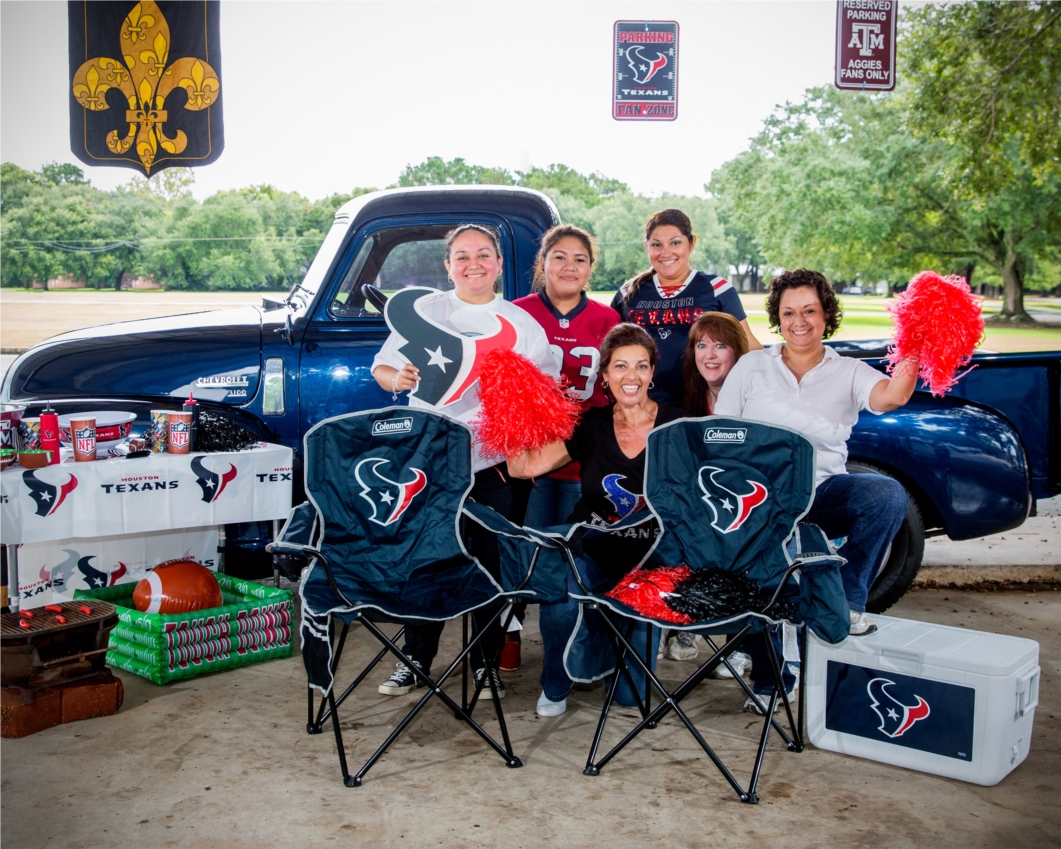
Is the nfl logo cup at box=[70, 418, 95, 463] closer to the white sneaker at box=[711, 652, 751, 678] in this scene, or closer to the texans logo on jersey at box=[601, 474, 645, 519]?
the texans logo on jersey at box=[601, 474, 645, 519]

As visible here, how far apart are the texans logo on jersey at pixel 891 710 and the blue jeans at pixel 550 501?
1095 mm

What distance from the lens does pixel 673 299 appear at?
362 cm

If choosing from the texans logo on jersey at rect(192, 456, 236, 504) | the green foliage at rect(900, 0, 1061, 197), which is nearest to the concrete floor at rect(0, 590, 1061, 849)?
the texans logo on jersey at rect(192, 456, 236, 504)

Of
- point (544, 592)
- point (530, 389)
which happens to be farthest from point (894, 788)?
point (530, 389)

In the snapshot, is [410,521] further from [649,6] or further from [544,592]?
[649,6]

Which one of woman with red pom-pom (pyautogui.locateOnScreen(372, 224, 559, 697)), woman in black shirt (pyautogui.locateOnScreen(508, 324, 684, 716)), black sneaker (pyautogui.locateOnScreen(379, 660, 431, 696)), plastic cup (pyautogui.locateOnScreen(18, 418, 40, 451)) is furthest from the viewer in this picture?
plastic cup (pyautogui.locateOnScreen(18, 418, 40, 451))

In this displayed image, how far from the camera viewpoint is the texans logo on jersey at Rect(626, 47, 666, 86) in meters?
6.19

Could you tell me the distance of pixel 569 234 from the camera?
133 inches

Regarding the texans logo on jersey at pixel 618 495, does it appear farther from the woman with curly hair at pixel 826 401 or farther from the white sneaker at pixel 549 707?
the white sneaker at pixel 549 707

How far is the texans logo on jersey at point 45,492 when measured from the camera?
3.19 meters

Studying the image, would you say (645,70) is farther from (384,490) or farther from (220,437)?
(384,490)

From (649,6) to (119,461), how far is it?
4.63 meters

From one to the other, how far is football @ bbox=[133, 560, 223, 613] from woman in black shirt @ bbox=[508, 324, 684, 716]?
1375mm

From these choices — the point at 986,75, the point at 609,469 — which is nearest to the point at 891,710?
the point at 609,469
